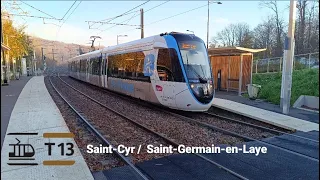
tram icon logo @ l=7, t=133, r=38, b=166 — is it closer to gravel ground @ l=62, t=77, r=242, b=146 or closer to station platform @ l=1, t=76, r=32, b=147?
station platform @ l=1, t=76, r=32, b=147

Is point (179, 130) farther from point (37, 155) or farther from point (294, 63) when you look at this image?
point (294, 63)

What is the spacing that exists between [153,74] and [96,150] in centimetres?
482

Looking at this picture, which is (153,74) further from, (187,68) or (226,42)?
(226,42)

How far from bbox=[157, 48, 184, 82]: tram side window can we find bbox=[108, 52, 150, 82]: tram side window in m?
1.10

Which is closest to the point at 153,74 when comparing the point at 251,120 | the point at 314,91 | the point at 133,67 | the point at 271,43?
the point at 133,67

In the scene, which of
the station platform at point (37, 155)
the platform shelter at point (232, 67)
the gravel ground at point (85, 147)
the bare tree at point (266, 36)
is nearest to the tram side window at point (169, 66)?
the gravel ground at point (85, 147)

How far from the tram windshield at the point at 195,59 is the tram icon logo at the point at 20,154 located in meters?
5.38

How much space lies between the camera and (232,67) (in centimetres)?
1744

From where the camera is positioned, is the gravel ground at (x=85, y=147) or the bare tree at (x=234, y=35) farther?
the bare tree at (x=234, y=35)

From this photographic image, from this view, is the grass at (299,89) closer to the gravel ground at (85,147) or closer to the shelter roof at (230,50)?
the shelter roof at (230,50)

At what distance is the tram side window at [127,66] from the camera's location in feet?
37.4

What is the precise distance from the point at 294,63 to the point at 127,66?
53.5 ft

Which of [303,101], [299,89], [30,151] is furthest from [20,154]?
[299,89]

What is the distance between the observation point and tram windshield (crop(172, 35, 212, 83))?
9.10 metres
